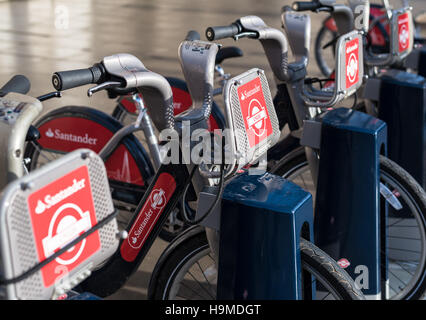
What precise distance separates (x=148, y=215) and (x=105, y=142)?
3.21 feet

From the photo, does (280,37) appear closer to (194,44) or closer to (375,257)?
(194,44)

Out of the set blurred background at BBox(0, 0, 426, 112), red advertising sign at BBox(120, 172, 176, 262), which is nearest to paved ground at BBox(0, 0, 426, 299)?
blurred background at BBox(0, 0, 426, 112)

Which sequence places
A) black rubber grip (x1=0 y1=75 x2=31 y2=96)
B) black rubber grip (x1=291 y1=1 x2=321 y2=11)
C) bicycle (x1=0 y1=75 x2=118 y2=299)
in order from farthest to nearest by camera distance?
black rubber grip (x1=291 y1=1 x2=321 y2=11)
black rubber grip (x1=0 y1=75 x2=31 y2=96)
bicycle (x1=0 y1=75 x2=118 y2=299)

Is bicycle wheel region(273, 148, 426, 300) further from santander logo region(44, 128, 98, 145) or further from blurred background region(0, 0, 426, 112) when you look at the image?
blurred background region(0, 0, 426, 112)

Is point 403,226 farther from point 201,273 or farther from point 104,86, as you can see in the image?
point 104,86

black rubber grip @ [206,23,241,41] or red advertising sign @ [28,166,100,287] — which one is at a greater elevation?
black rubber grip @ [206,23,241,41]

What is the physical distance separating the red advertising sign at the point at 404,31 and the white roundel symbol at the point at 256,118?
1.76m

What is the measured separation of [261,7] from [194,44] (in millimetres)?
8129

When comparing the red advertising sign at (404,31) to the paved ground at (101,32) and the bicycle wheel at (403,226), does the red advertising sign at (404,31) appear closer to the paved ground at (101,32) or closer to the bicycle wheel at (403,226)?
the bicycle wheel at (403,226)

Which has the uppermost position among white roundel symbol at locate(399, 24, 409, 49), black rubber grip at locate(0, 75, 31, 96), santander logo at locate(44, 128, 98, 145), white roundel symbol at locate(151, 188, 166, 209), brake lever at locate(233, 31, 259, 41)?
brake lever at locate(233, 31, 259, 41)

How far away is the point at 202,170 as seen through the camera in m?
2.02

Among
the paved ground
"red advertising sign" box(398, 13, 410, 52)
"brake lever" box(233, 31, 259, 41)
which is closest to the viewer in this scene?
"brake lever" box(233, 31, 259, 41)

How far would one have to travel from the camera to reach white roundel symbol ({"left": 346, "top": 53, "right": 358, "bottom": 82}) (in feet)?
8.39
